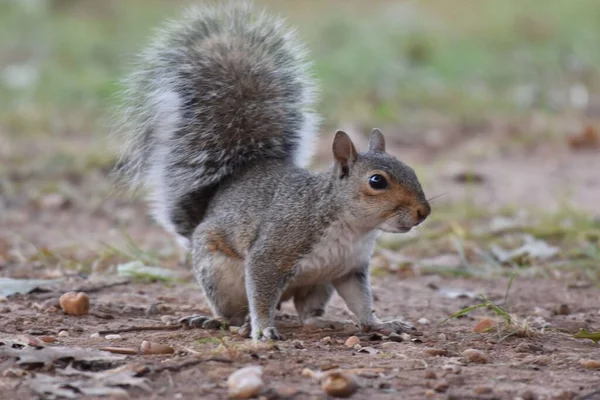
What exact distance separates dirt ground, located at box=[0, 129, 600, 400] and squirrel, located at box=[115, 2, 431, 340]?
0.17 meters

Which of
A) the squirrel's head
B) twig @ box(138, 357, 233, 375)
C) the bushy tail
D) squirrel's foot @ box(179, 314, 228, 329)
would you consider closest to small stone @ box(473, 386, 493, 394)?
twig @ box(138, 357, 233, 375)

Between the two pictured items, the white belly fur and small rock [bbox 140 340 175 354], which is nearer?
small rock [bbox 140 340 175 354]

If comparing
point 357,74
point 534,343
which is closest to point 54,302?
point 534,343

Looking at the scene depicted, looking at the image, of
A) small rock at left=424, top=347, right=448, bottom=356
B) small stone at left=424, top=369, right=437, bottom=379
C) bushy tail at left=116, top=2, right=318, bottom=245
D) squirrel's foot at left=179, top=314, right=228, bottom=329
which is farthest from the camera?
bushy tail at left=116, top=2, right=318, bottom=245

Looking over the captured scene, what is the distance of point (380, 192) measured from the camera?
2.89 metres

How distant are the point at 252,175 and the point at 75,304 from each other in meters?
0.65

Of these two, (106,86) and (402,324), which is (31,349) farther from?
(106,86)

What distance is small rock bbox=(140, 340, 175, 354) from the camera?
254 cm

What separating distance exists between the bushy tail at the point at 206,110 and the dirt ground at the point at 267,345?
394mm

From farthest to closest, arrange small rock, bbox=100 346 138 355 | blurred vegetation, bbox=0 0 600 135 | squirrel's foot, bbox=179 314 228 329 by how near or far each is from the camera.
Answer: blurred vegetation, bbox=0 0 600 135
squirrel's foot, bbox=179 314 228 329
small rock, bbox=100 346 138 355

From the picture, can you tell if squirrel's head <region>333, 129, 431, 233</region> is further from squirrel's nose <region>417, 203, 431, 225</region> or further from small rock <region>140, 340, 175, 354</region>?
small rock <region>140, 340, 175, 354</region>

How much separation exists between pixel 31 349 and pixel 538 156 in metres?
4.41

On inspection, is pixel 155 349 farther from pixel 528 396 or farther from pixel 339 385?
pixel 528 396

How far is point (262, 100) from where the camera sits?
3.38m
